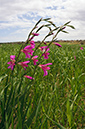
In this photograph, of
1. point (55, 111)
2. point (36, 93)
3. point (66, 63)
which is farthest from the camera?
point (66, 63)

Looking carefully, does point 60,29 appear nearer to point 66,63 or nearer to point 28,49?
point 28,49

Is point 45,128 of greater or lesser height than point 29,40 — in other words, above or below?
below

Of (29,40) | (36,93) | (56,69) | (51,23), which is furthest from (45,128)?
(56,69)

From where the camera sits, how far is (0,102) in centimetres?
154

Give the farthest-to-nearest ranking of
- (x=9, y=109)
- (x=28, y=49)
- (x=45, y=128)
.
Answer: (x=45, y=128) → (x=9, y=109) → (x=28, y=49)

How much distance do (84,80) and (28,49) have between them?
2.32 m

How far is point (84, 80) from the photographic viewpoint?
3.35m

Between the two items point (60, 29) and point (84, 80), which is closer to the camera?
point (60, 29)

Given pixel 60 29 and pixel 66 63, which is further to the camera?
pixel 66 63

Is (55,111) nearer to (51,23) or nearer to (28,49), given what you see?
(28,49)

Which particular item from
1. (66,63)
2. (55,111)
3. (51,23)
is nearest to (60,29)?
(51,23)

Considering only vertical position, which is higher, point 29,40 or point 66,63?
point 29,40

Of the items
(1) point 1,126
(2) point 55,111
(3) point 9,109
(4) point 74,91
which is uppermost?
(3) point 9,109

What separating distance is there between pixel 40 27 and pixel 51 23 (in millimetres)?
90
